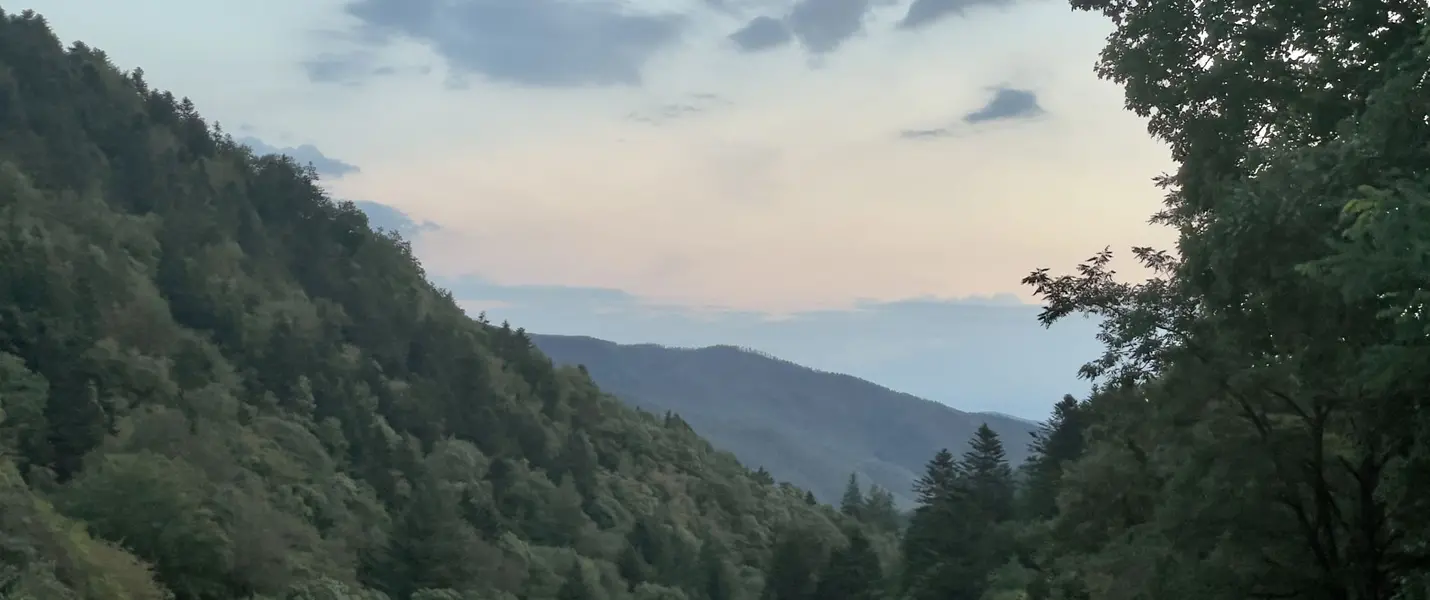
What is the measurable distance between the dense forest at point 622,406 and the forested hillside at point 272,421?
0.82 ft

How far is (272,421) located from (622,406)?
57944mm

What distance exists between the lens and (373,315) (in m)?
87.8

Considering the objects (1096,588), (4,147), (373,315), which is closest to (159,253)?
(4,147)

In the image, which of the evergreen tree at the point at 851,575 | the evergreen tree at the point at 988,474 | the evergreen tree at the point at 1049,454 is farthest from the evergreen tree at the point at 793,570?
the evergreen tree at the point at 1049,454

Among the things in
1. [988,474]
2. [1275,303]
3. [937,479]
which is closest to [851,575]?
[937,479]

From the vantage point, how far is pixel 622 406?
116312 mm

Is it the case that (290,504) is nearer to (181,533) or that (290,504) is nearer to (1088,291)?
(181,533)

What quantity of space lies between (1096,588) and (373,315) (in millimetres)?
78621

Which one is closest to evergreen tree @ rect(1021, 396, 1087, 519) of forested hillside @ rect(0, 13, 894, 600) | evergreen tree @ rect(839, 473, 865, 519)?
forested hillside @ rect(0, 13, 894, 600)

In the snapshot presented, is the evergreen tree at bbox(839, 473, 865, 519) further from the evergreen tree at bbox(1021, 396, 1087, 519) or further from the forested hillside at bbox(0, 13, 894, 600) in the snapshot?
the evergreen tree at bbox(1021, 396, 1087, 519)

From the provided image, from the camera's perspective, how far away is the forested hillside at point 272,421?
31.2 meters

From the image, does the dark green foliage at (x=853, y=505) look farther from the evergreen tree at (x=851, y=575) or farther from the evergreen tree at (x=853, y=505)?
the evergreen tree at (x=851, y=575)

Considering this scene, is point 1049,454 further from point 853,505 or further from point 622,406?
point 622,406

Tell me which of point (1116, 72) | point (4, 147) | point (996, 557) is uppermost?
point (4, 147)
